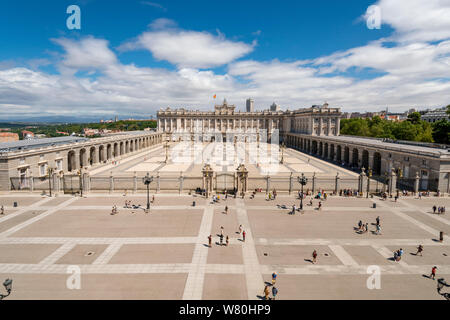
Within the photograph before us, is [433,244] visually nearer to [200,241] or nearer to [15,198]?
[200,241]

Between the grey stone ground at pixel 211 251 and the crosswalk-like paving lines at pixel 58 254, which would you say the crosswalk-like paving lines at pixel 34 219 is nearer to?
the grey stone ground at pixel 211 251

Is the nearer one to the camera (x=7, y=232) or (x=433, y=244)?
(x=433, y=244)

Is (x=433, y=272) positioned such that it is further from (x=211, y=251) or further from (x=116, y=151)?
(x=116, y=151)

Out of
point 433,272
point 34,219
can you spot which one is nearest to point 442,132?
point 433,272

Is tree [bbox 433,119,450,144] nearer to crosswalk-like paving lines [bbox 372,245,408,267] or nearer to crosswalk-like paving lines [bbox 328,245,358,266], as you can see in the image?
crosswalk-like paving lines [bbox 372,245,408,267]

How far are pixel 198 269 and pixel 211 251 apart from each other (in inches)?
101

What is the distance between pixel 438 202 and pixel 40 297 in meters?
40.3

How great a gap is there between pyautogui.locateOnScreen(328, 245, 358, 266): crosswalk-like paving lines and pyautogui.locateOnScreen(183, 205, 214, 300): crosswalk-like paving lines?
9.28 meters

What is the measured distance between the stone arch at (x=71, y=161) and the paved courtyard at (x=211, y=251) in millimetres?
23029

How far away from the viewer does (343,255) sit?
719 inches

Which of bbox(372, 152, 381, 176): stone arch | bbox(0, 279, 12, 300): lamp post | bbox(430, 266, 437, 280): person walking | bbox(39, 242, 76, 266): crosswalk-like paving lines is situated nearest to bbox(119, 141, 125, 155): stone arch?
bbox(39, 242, 76, 266): crosswalk-like paving lines

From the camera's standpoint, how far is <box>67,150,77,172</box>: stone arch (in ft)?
167

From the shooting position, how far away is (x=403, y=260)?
17641 millimetres
